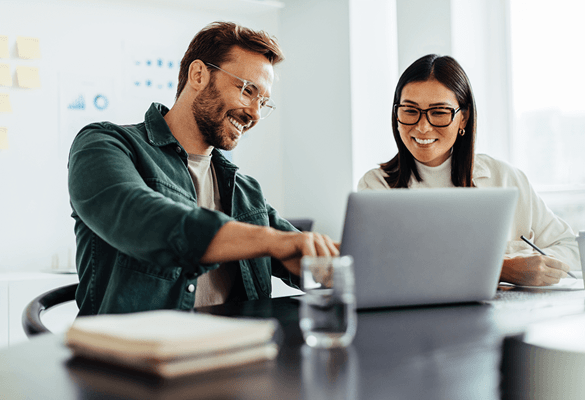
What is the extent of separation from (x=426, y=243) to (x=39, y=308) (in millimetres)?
799

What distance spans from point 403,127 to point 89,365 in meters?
1.48

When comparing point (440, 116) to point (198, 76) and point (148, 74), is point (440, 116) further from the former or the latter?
point (148, 74)

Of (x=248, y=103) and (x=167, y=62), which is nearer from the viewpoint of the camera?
(x=248, y=103)

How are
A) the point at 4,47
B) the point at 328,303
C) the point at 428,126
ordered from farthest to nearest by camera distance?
the point at 4,47 → the point at 428,126 → the point at 328,303

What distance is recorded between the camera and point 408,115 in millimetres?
1880

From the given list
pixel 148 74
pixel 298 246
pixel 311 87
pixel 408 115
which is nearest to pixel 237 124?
pixel 408 115

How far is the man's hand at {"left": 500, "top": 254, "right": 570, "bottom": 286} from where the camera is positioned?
1.26 metres

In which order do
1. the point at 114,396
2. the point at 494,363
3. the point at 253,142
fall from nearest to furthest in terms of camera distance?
the point at 114,396 → the point at 494,363 → the point at 253,142

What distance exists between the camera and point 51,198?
9.18 feet

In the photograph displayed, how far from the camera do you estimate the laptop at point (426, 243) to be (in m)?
0.93

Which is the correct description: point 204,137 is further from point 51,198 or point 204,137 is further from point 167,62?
point 167,62

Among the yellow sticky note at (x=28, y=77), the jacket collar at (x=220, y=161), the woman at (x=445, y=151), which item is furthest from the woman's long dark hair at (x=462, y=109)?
the yellow sticky note at (x=28, y=77)

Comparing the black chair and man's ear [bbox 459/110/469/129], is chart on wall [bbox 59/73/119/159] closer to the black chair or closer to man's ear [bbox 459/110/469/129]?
the black chair

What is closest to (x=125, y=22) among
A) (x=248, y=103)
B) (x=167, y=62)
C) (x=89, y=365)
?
(x=167, y=62)
